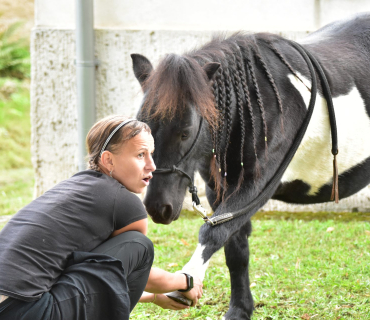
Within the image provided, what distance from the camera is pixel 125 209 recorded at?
6.66 ft

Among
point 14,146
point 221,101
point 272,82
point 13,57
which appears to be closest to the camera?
point 221,101

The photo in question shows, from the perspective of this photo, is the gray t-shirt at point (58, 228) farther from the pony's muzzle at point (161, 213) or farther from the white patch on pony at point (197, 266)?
the white patch on pony at point (197, 266)

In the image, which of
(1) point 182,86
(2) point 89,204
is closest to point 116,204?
(2) point 89,204

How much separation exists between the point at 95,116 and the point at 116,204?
370cm

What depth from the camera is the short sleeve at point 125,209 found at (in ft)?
6.62

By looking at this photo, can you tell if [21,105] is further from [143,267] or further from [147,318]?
[143,267]

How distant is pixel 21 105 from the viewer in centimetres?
1008

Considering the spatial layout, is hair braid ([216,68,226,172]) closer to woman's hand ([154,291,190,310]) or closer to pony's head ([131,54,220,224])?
pony's head ([131,54,220,224])

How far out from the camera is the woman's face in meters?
2.11

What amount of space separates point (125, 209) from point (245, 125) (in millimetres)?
886

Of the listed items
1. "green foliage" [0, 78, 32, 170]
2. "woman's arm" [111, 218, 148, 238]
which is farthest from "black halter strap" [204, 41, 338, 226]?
"green foliage" [0, 78, 32, 170]

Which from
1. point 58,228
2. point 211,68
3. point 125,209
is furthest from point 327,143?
point 58,228

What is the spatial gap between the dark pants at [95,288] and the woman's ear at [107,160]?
0.30m

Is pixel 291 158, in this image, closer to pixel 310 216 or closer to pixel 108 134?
pixel 108 134
